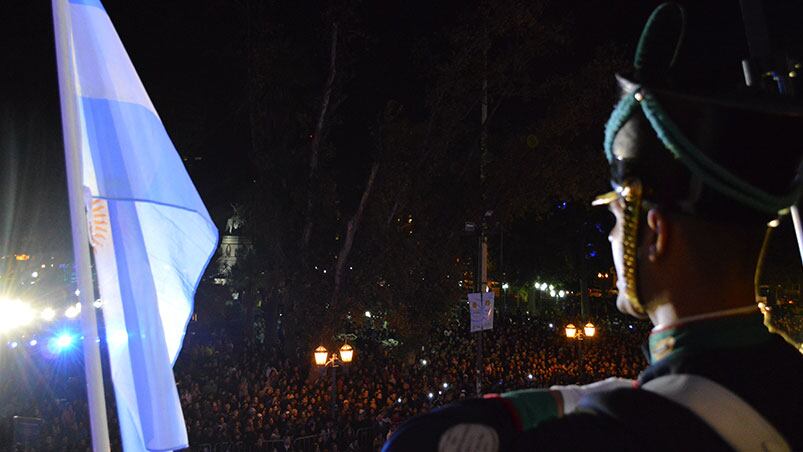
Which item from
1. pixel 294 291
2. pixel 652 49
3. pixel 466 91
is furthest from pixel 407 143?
pixel 652 49

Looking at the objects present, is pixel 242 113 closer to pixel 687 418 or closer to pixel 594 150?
pixel 594 150

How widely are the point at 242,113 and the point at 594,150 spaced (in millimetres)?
12249

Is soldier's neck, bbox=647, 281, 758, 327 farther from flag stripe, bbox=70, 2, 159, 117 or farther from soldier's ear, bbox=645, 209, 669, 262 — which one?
flag stripe, bbox=70, 2, 159, 117

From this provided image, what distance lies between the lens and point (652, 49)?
1.31 meters

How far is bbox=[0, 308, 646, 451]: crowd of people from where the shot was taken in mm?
12891

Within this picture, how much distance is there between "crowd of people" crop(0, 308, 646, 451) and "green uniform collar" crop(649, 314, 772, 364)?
1185 cm

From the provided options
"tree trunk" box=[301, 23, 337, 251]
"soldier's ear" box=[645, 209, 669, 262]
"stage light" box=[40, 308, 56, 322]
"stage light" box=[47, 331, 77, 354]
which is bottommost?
"soldier's ear" box=[645, 209, 669, 262]

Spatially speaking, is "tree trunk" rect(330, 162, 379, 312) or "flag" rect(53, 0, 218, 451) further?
"tree trunk" rect(330, 162, 379, 312)

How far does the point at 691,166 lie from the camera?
1.20 m

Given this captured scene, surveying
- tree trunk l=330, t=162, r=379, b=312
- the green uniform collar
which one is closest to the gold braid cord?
the green uniform collar

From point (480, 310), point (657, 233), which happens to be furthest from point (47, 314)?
point (657, 233)

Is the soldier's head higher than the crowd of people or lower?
higher

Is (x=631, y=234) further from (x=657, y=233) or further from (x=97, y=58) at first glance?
(x=97, y=58)

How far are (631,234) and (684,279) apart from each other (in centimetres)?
15
